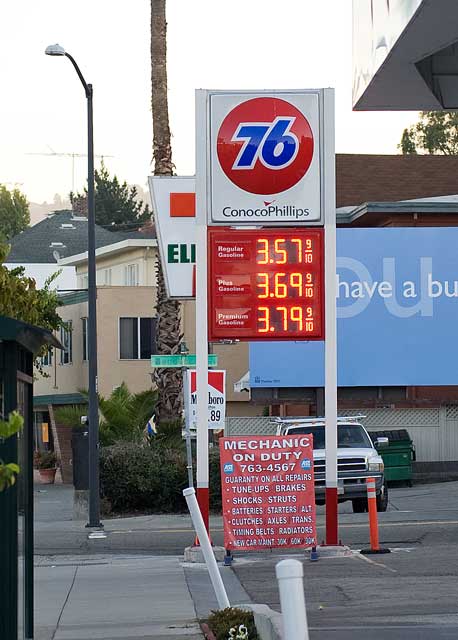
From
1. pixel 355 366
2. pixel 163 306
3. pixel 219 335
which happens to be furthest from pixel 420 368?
pixel 219 335

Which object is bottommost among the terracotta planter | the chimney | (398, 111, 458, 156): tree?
the terracotta planter

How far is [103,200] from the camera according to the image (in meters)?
98.8

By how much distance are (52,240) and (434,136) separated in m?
23.1

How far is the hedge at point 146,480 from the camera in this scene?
2673 cm

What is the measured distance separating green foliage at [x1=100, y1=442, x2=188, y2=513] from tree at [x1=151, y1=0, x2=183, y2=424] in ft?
8.04

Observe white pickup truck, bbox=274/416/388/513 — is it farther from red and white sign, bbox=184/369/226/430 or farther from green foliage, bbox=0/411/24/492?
green foliage, bbox=0/411/24/492

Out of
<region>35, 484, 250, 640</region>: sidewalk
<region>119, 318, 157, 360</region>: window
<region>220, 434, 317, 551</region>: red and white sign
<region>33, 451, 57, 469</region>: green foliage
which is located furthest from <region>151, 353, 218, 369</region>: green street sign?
<region>119, 318, 157, 360</region>: window

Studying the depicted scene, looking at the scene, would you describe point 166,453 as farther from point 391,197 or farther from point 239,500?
point 391,197

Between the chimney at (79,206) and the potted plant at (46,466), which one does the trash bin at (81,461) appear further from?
the chimney at (79,206)

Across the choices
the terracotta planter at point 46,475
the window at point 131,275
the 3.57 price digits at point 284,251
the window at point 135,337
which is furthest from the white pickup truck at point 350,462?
the window at point 131,275

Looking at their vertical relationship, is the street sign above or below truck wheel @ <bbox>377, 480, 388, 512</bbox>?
above

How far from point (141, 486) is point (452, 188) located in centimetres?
2312

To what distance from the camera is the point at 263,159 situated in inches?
693

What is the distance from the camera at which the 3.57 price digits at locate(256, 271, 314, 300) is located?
17.0 m
